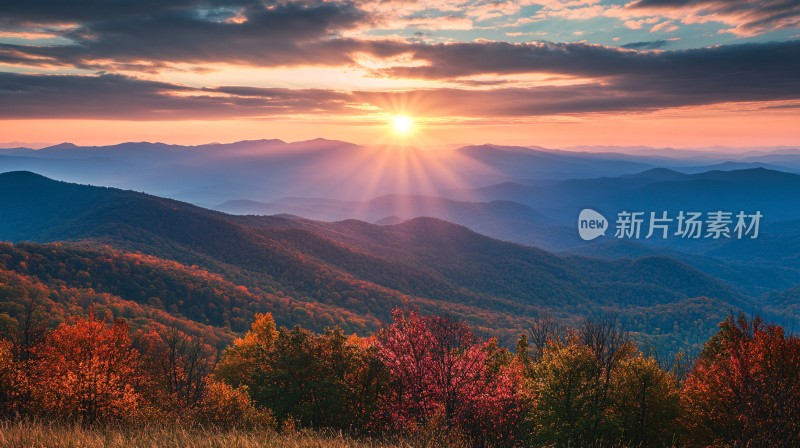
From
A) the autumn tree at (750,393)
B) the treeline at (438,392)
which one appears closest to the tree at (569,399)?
the treeline at (438,392)

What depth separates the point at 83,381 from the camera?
3825cm

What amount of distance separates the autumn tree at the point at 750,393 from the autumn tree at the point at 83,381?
114ft

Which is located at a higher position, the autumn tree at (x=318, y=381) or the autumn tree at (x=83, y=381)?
the autumn tree at (x=318, y=381)

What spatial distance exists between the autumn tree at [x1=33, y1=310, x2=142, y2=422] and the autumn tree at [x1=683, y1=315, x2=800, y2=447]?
34.7 metres

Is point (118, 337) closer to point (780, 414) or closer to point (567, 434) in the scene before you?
point (567, 434)

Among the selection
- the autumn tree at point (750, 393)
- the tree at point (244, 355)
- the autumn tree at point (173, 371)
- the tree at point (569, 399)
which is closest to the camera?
the autumn tree at point (750, 393)

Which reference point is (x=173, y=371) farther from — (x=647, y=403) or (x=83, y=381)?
(x=647, y=403)

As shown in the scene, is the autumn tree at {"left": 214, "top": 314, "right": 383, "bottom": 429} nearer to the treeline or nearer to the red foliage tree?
the treeline

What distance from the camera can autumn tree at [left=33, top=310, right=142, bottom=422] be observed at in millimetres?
36594

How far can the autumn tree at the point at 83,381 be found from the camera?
36594mm

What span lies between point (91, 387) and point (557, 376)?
113ft

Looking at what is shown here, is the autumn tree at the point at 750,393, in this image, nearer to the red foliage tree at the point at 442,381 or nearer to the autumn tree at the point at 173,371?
the red foliage tree at the point at 442,381

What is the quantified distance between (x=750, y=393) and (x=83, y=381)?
42.7 meters

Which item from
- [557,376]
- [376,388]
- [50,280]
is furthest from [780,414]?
[50,280]
